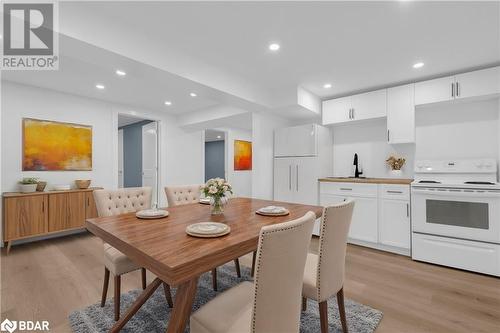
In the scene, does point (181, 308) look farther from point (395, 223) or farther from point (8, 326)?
point (395, 223)

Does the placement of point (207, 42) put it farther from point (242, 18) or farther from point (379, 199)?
point (379, 199)

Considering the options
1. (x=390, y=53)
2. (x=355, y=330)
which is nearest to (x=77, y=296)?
(x=355, y=330)

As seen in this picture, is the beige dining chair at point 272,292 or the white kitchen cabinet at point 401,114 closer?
the beige dining chair at point 272,292

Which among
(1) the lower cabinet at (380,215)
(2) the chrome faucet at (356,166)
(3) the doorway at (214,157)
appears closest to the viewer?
(1) the lower cabinet at (380,215)

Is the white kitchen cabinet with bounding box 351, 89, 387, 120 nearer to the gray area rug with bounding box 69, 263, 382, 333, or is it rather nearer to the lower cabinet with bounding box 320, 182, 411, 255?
the lower cabinet with bounding box 320, 182, 411, 255

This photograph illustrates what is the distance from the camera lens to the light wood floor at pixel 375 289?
176cm

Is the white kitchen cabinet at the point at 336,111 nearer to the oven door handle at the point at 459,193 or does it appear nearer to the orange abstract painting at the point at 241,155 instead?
the oven door handle at the point at 459,193

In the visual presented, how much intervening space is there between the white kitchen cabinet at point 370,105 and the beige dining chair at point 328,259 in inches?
98.1

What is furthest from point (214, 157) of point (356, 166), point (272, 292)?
point (272, 292)

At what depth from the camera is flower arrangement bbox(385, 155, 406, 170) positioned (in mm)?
3432

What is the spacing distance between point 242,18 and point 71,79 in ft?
9.47

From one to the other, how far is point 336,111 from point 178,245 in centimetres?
344

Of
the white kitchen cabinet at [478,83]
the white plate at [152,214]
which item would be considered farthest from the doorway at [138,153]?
the white kitchen cabinet at [478,83]

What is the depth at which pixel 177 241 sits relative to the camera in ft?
3.95
